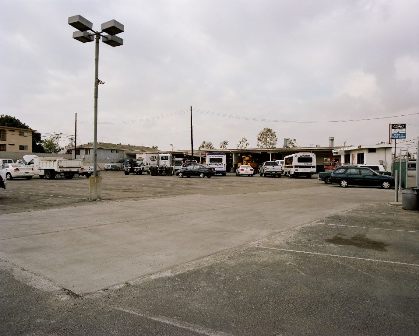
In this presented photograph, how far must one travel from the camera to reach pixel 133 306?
4.09 m

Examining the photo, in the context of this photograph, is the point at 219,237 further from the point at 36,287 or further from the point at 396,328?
the point at 396,328

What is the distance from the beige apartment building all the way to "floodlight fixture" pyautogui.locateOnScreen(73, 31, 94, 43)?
58.9 metres

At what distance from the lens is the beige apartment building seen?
6344 cm

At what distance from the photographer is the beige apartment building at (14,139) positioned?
2498 inches

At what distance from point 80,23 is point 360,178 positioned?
67.8 feet

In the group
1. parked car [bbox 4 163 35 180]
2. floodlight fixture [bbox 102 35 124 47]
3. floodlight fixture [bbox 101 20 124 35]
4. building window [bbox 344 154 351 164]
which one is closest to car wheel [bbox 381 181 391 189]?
floodlight fixture [bbox 102 35 124 47]

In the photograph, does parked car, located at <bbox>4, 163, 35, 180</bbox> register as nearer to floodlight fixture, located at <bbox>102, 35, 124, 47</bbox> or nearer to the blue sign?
floodlight fixture, located at <bbox>102, 35, 124, 47</bbox>

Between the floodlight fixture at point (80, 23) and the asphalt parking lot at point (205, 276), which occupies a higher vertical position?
the floodlight fixture at point (80, 23)

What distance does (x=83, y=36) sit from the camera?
512 inches

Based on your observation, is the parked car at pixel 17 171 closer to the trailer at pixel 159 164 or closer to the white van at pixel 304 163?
the trailer at pixel 159 164

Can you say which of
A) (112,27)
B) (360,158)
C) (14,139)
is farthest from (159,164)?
(14,139)

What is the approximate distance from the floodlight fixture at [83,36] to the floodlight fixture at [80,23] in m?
0.15

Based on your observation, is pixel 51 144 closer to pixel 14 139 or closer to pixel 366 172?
pixel 14 139

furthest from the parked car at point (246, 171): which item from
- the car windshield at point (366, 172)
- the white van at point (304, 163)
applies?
the car windshield at point (366, 172)
